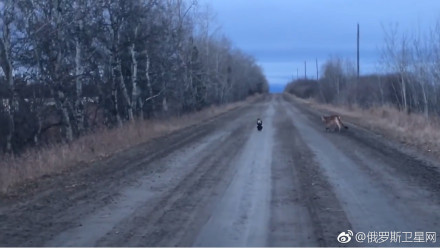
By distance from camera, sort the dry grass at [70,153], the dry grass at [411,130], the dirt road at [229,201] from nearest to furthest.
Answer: the dirt road at [229,201] < the dry grass at [70,153] < the dry grass at [411,130]

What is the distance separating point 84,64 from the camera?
103 ft

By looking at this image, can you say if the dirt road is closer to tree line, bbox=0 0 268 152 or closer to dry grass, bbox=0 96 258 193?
dry grass, bbox=0 96 258 193

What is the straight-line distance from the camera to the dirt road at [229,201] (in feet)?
31.8

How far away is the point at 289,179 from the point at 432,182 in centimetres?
289

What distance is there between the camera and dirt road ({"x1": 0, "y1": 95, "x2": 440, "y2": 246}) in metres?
9.70

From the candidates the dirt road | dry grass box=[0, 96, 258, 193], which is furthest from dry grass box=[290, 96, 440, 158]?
dry grass box=[0, 96, 258, 193]

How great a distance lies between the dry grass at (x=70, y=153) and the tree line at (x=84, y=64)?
6.53 ft

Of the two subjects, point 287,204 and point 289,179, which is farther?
point 289,179

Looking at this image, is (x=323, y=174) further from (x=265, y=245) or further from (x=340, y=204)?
(x=265, y=245)

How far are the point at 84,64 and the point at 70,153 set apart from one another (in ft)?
39.5

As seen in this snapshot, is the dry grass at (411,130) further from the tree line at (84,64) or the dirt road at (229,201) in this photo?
the tree line at (84,64)

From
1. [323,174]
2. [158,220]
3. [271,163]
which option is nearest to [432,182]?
[323,174]

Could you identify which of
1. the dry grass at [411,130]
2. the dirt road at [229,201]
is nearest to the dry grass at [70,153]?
the dirt road at [229,201]

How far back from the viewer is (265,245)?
9016 mm
